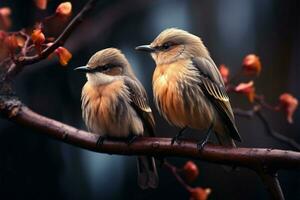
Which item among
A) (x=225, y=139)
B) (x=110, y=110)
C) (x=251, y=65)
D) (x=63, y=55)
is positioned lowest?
(x=225, y=139)

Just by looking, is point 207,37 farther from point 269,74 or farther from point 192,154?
point 192,154

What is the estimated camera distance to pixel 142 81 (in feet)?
14.0

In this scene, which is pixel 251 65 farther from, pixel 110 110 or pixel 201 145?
pixel 110 110

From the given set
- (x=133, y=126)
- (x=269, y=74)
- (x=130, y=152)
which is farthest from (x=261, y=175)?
(x=269, y=74)

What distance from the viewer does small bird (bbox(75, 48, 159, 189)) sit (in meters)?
2.78

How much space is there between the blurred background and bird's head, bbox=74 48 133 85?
1.09m

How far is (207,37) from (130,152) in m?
2.41

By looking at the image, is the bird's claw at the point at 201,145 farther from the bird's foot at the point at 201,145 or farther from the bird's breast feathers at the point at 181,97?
the bird's breast feathers at the point at 181,97

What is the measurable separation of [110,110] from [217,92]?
44 cm

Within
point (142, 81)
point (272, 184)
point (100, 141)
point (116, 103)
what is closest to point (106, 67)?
point (116, 103)

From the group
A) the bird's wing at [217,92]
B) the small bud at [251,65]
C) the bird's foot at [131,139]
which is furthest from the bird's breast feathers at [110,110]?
→ the small bud at [251,65]

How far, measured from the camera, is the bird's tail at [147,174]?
2.82m

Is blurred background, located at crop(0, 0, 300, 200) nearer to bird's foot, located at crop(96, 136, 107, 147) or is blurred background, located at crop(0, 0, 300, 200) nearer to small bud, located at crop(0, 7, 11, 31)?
bird's foot, located at crop(96, 136, 107, 147)

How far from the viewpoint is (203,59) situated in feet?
9.12
